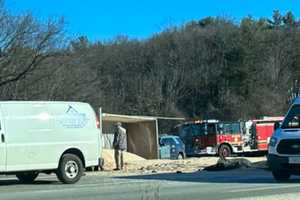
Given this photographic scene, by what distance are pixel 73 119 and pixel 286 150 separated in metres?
5.80

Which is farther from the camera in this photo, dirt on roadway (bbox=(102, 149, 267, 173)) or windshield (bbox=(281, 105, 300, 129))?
dirt on roadway (bbox=(102, 149, 267, 173))

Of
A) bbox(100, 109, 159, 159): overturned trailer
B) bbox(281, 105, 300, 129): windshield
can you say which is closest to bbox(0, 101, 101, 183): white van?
bbox(281, 105, 300, 129): windshield

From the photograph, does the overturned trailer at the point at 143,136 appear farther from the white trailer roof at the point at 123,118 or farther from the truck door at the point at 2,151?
the truck door at the point at 2,151

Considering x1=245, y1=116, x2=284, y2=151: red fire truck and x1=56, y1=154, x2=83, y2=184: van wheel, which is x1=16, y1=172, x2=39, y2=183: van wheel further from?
x1=245, y1=116, x2=284, y2=151: red fire truck

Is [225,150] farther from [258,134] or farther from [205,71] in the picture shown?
[205,71]

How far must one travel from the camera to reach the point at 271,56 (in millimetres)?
84312

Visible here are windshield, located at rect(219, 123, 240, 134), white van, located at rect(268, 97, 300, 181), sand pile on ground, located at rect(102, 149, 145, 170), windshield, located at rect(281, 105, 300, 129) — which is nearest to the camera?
white van, located at rect(268, 97, 300, 181)

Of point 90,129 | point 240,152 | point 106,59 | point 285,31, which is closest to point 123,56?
point 106,59

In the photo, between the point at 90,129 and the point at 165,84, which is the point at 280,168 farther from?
the point at 165,84

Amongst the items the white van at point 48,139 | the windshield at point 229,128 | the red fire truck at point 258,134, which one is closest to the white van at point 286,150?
the white van at point 48,139

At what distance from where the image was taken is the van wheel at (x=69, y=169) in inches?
763

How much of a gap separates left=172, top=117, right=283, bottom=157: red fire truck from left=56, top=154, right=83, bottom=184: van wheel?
2602cm

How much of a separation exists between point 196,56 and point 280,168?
66.9m

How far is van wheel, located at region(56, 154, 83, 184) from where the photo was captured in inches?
763
